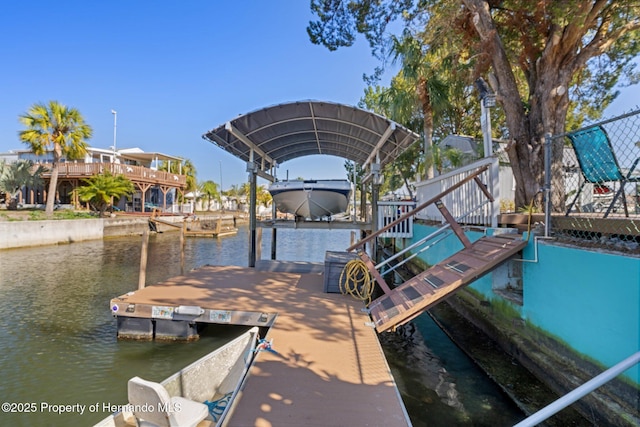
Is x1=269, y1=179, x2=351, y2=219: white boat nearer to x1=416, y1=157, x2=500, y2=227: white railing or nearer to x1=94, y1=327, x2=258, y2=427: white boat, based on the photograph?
x1=416, y1=157, x2=500, y2=227: white railing

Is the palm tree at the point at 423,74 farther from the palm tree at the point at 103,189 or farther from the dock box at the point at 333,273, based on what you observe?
the palm tree at the point at 103,189

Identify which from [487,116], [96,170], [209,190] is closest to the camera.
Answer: [487,116]

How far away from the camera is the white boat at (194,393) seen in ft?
10.0

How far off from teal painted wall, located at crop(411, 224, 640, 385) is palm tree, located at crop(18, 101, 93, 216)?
27.2m

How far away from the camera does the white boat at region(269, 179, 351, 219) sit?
11211 millimetres

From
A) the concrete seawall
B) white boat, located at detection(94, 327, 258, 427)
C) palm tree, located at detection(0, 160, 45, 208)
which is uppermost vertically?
palm tree, located at detection(0, 160, 45, 208)

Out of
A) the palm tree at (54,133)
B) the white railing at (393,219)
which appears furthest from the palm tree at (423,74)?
the palm tree at (54,133)

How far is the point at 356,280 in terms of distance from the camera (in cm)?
675

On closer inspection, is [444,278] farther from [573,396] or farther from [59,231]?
[59,231]

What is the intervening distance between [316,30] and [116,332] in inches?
411

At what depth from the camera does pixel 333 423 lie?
2908mm

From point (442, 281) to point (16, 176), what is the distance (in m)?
35.0

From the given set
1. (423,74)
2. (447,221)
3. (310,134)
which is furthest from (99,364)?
(423,74)

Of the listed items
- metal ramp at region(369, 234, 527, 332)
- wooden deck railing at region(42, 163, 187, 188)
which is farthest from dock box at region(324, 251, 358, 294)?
wooden deck railing at region(42, 163, 187, 188)
